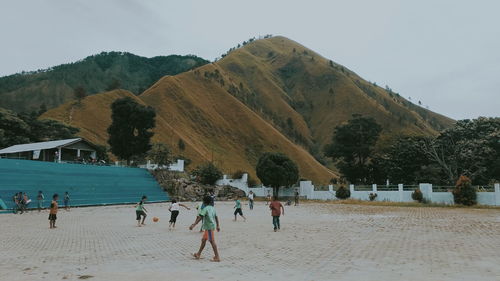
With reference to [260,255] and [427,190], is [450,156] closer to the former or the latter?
[427,190]

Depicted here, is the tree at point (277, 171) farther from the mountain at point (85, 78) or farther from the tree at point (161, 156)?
the mountain at point (85, 78)

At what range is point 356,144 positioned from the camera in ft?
162

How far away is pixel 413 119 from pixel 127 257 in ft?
420

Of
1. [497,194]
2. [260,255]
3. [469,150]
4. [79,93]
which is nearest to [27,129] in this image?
[79,93]

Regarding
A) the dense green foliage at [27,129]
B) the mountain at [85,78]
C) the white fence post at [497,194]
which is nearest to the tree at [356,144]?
the white fence post at [497,194]

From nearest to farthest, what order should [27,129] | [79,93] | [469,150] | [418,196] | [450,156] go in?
1. [418,196]
2. [469,150]
3. [450,156]
4. [27,129]
5. [79,93]

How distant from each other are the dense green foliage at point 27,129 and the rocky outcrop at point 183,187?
20.2 meters

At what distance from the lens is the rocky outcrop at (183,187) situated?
1577 inches

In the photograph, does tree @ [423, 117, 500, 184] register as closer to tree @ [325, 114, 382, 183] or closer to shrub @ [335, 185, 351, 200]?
tree @ [325, 114, 382, 183]

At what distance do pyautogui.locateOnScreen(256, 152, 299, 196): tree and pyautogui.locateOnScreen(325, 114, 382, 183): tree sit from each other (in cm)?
927

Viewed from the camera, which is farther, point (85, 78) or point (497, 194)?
point (85, 78)

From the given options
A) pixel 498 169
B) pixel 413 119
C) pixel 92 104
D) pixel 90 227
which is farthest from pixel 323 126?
pixel 90 227

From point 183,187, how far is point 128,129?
11653mm

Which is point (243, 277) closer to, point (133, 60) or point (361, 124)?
point (361, 124)
